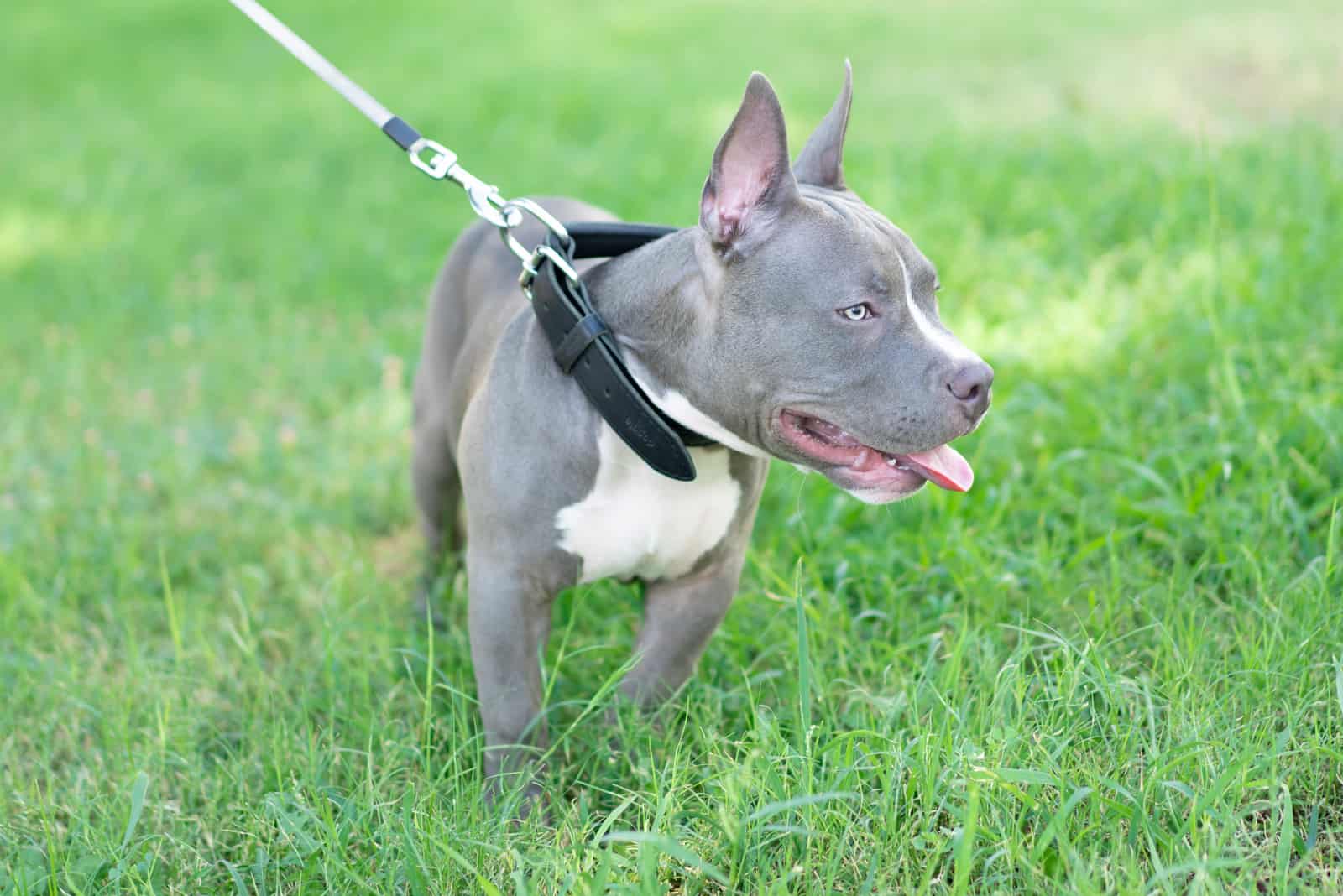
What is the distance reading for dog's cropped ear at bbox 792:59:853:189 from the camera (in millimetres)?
2547

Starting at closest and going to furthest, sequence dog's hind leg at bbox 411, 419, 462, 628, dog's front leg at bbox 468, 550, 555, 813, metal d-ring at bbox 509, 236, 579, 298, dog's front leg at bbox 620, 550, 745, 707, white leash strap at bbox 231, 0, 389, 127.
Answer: metal d-ring at bbox 509, 236, 579, 298 < dog's front leg at bbox 468, 550, 555, 813 < dog's front leg at bbox 620, 550, 745, 707 < white leash strap at bbox 231, 0, 389, 127 < dog's hind leg at bbox 411, 419, 462, 628

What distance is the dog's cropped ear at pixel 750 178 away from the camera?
7.18 feet

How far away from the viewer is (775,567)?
3.29m

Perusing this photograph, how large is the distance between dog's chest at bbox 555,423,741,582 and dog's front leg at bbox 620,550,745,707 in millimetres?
113

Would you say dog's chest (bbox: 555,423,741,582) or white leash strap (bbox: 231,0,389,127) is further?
white leash strap (bbox: 231,0,389,127)

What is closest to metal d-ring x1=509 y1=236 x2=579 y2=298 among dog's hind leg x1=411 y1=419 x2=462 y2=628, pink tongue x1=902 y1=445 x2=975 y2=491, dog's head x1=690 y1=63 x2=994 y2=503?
dog's head x1=690 y1=63 x2=994 y2=503

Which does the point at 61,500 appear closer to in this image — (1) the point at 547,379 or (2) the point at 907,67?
(1) the point at 547,379

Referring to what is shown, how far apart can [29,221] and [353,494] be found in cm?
489

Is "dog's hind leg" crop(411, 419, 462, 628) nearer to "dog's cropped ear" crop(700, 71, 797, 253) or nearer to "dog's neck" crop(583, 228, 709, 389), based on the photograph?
"dog's neck" crop(583, 228, 709, 389)

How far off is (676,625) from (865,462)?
0.65 m

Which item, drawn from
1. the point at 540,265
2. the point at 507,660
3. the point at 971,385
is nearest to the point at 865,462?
the point at 971,385

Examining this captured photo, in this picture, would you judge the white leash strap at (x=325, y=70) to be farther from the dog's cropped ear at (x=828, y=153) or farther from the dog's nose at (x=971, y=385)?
the dog's nose at (x=971, y=385)

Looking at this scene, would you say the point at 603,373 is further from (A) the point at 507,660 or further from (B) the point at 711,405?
(A) the point at 507,660

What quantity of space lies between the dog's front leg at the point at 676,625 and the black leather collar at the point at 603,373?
38 cm
